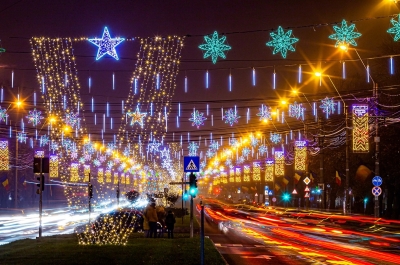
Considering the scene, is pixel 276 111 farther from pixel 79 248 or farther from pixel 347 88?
pixel 79 248

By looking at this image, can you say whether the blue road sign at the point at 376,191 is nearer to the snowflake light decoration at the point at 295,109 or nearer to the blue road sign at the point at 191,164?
the snowflake light decoration at the point at 295,109

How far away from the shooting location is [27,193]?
355ft

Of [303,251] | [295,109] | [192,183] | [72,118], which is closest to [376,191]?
[295,109]

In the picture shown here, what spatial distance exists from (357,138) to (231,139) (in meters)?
36.8

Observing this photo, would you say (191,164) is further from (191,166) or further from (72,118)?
(72,118)

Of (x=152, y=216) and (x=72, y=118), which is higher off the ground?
(x=72, y=118)

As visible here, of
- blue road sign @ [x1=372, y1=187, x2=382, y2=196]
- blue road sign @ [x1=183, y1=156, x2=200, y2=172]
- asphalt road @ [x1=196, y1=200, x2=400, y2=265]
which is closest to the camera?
asphalt road @ [x1=196, y1=200, x2=400, y2=265]

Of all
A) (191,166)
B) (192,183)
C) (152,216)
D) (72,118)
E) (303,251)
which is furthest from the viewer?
(72,118)

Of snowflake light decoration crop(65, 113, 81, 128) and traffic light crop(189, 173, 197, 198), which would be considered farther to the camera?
snowflake light decoration crop(65, 113, 81, 128)

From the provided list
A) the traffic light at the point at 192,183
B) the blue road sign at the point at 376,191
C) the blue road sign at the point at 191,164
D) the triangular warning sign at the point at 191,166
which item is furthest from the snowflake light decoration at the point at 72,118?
the traffic light at the point at 192,183

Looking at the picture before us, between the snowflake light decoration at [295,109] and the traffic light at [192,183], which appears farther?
the snowflake light decoration at [295,109]

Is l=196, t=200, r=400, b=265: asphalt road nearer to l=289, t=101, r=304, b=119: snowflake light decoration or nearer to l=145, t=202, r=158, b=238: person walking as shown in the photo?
l=145, t=202, r=158, b=238: person walking

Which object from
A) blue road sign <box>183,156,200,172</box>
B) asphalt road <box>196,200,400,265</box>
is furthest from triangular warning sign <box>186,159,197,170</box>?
asphalt road <box>196,200,400,265</box>

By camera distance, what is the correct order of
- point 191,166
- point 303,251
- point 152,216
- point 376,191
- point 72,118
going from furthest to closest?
1. point 72,118
2. point 376,191
3. point 152,216
4. point 303,251
5. point 191,166
